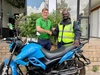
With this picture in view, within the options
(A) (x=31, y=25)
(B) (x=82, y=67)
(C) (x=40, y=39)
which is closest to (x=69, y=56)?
(B) (x=82, y=67)

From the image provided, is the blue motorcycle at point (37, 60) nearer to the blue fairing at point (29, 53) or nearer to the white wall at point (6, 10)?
the blue fairing at point (29, 53)

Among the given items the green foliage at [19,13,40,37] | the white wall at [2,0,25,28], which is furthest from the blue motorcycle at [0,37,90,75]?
the white wall at [2,0,25,28]

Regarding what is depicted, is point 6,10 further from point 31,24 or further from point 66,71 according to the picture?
point 66,71

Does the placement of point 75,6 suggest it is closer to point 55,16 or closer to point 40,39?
point 55,16

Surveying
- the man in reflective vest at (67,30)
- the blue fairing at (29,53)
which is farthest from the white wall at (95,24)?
the blue fairing at (29,53)

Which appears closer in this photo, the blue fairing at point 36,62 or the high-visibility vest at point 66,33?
the blue fairing at point 36,62

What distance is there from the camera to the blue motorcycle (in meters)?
4.41

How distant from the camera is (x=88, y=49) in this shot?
7895 millimetres

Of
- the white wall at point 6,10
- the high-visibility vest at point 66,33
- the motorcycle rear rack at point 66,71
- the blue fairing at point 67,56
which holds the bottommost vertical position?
the motorcycle rear rack at point 66,71

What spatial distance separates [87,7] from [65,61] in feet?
18.8

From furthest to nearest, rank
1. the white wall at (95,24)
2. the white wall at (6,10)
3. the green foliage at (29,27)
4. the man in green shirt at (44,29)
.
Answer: the white wall at (6,10)
the white wall at (95,24)
the green foliage at (29,27)
the man in green shirt at (44,29)

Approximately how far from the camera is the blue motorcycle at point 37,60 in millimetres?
4406

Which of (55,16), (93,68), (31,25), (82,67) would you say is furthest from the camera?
(55,16)

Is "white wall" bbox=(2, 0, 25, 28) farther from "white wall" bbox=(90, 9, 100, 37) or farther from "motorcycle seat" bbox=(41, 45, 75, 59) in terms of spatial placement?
"motorcycle seat" bbox=(41, 45, 75, 59)
